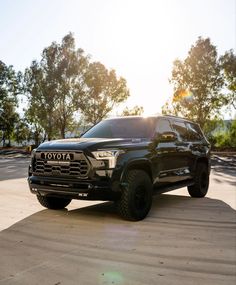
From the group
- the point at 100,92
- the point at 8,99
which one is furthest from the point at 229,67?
the point at 8,99

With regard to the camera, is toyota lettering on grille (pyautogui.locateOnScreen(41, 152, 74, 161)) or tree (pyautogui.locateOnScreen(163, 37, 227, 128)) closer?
toyota lettering on grille (pyautogui.locateOnScreen(41, 152, 74, 161))

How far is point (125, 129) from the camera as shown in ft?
23.5

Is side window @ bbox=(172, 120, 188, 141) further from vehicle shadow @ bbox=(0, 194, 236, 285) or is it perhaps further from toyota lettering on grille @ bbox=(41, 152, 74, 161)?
toyota lettering on grille @ bbox=(41, 152, 74, 161)

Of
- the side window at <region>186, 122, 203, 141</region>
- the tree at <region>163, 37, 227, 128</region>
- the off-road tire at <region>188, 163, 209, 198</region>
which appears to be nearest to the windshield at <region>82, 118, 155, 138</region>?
the side window at <region>186, 122, 203, 141</region>

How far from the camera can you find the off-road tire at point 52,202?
6910 millimetres

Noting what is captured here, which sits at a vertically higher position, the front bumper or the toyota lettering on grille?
the toyota lettering on grille

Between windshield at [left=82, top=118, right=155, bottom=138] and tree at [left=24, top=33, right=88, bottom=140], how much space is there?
3386cm

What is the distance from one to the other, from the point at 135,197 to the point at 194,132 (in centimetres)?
342

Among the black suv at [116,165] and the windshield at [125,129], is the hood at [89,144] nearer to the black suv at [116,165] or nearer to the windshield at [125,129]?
the black suv at [116,165]

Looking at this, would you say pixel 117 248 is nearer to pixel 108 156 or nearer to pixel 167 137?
pixel 108 156

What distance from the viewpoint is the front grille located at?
5727 millimetres

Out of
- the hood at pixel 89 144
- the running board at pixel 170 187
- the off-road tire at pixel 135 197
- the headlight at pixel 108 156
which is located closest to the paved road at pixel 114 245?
the off-road tire at pixel 135 197

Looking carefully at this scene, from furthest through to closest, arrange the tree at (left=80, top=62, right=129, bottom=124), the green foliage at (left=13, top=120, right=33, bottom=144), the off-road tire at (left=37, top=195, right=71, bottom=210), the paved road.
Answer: the green foliage at (left=13, top=120, right=33, bottom=144) → the tree at (left=80, top=62, right=129, bottom=124) → the off-road tire at (left=37, top=195, right=71, bottom=210) → the paved road

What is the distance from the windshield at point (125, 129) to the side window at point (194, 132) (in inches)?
67.6
